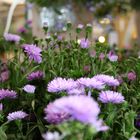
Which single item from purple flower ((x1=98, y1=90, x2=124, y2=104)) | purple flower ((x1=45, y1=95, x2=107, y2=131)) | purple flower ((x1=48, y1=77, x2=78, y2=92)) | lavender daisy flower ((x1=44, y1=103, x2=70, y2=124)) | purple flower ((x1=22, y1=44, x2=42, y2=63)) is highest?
purple flower ((x1=45, y1=95, x2=107, y2=131))

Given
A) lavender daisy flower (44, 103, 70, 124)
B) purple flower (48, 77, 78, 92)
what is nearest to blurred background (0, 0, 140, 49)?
purple flower (48, 77, 78, 92)

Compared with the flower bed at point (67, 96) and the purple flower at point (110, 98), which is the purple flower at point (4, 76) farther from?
the purple flower at point (110, 98)

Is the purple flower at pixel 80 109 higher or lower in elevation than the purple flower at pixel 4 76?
higher

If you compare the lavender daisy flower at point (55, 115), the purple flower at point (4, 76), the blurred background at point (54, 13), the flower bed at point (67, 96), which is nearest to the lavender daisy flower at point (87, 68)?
the flower bed at point (67, 96)

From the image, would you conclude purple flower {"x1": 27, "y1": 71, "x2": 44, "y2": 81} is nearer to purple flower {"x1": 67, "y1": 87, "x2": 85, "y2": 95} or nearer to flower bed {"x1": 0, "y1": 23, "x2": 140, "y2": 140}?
flower bed {"x1": 0, "y1": 23, "x2": 140, "y2": 140}

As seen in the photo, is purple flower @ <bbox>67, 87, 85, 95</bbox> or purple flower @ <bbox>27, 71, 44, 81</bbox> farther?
purple flower @ <bbox>27, 71, 44, 81</bbox>

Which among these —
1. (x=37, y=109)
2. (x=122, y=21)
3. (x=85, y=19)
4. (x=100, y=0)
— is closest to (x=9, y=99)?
(x=37, y=109)

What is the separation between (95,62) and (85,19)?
3.83ft

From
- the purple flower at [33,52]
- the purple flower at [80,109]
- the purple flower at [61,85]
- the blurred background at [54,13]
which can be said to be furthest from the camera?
the blurred background at [54,13]

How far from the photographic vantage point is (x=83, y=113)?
0.73ft

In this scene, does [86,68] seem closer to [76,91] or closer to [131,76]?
[131,76]

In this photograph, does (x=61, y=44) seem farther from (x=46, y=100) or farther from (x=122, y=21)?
(x=122, y=21)

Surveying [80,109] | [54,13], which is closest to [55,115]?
[80,109]

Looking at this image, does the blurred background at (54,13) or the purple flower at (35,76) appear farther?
the blurred background at (54,13)
